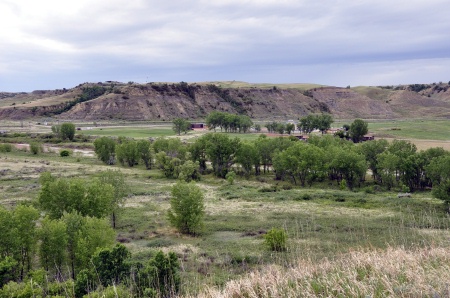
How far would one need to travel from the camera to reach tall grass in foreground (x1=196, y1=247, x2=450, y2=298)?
954 cm

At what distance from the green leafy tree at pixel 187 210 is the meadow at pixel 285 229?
1.33 metres

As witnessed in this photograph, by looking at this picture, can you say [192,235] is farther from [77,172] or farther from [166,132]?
[166,132]

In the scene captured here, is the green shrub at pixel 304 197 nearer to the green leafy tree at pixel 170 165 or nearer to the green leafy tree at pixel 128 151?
the green leafy tree at pixel 170 165

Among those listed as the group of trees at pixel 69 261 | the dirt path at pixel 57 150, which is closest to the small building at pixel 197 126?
the dirt path at pixel 57 150

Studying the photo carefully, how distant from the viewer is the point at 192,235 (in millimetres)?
35969

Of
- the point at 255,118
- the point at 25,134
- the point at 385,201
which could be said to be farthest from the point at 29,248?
the point at 255,118

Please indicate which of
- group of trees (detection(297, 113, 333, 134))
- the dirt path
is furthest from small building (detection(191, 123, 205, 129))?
the dirt path

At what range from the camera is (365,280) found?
10797 millimetres

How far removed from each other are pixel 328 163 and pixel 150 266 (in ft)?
162

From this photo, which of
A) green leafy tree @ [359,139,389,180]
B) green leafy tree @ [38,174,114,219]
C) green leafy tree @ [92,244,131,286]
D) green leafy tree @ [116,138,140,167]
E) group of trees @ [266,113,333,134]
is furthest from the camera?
group of trees @ [266,113,333,134]

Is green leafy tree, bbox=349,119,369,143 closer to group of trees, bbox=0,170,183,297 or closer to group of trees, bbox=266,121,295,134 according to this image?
group of trees, bbox=266,121,295,134

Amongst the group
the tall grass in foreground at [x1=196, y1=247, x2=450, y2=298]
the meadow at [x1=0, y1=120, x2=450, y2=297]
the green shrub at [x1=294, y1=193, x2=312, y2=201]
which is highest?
the tall grass in foreground at [x1=196, y1=247, x2=450, y2=298]

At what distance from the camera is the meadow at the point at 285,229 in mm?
11141

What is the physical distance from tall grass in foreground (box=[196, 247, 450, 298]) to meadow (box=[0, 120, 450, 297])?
0.14 feet
